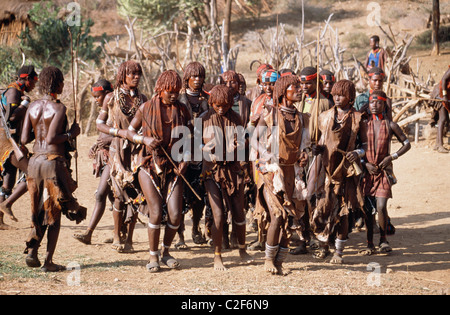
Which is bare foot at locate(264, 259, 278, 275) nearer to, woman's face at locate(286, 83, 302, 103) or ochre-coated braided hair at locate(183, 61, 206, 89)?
woman's face at locate(286, 83, 302, 103)

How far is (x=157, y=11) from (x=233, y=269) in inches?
925

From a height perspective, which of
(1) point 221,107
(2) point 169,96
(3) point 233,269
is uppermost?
(2) point 169,96

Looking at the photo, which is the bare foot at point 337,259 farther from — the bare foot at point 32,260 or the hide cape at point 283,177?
the bare foot at point 32,260

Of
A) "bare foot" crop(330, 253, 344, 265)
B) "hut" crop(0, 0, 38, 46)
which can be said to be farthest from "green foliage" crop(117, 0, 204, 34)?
"bare foot" crop(330, 253, 344, 265)

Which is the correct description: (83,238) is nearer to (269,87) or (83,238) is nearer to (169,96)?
(169,96)

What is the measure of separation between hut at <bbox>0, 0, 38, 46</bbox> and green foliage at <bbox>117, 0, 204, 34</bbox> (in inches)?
232

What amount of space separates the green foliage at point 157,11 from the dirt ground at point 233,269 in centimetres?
1950

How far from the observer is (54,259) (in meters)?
6.62

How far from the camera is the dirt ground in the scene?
542cm

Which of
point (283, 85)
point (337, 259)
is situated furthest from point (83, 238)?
point (283, 85)

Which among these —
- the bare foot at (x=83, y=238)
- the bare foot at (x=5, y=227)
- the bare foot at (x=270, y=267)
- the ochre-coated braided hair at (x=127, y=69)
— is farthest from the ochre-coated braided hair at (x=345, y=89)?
the bare foot at (x=5, y=227)

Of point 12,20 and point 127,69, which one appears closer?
point 127,69

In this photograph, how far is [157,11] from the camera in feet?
92.4

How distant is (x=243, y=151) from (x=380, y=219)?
2.00 meters
